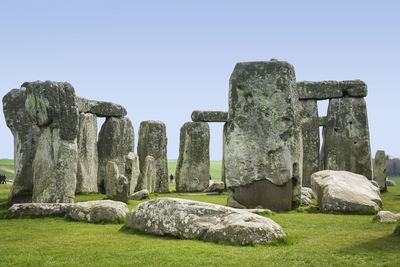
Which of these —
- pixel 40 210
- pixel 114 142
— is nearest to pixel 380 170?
pixel 114 142

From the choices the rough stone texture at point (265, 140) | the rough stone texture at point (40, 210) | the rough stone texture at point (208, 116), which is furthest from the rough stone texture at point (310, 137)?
the rough stone texture at point (40, 210)

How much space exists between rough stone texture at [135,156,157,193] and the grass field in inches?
395

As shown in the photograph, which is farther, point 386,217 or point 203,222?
point 386,217

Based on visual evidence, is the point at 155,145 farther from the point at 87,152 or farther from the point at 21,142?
the point at 21,142

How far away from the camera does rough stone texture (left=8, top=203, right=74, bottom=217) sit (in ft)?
34.2

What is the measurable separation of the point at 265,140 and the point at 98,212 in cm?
524

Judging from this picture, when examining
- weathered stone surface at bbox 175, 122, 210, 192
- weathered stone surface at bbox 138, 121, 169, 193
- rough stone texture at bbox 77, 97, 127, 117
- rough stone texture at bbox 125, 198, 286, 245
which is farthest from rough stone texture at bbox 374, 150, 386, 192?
rough stone texture at bbox 125, 198, 286, 245

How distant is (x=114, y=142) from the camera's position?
67.7 ft

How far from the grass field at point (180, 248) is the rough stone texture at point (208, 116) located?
1596 centimetres

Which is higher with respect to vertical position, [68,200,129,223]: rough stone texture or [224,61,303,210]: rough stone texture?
[224,61,303,210]: rough stone texture

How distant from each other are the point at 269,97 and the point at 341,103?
939cm

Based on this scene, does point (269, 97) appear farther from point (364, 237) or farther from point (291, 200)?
point (364, 237)

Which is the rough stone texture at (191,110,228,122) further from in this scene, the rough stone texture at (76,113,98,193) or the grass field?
the grass field

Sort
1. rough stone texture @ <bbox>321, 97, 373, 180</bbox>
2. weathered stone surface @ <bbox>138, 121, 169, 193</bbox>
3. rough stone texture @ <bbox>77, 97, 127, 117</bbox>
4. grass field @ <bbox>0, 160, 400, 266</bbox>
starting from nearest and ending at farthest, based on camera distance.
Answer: grass field @ <bbox>0, 160, 400, 266</bbox> → rough stone texture @ <bbox>77, 97, 127, 117</bbox> → rough stone texture @ <bbox>321, 97, 373, 180</bbox> → weathered stone surface @ <bbox>138, 121, 169, 193</bbox>
